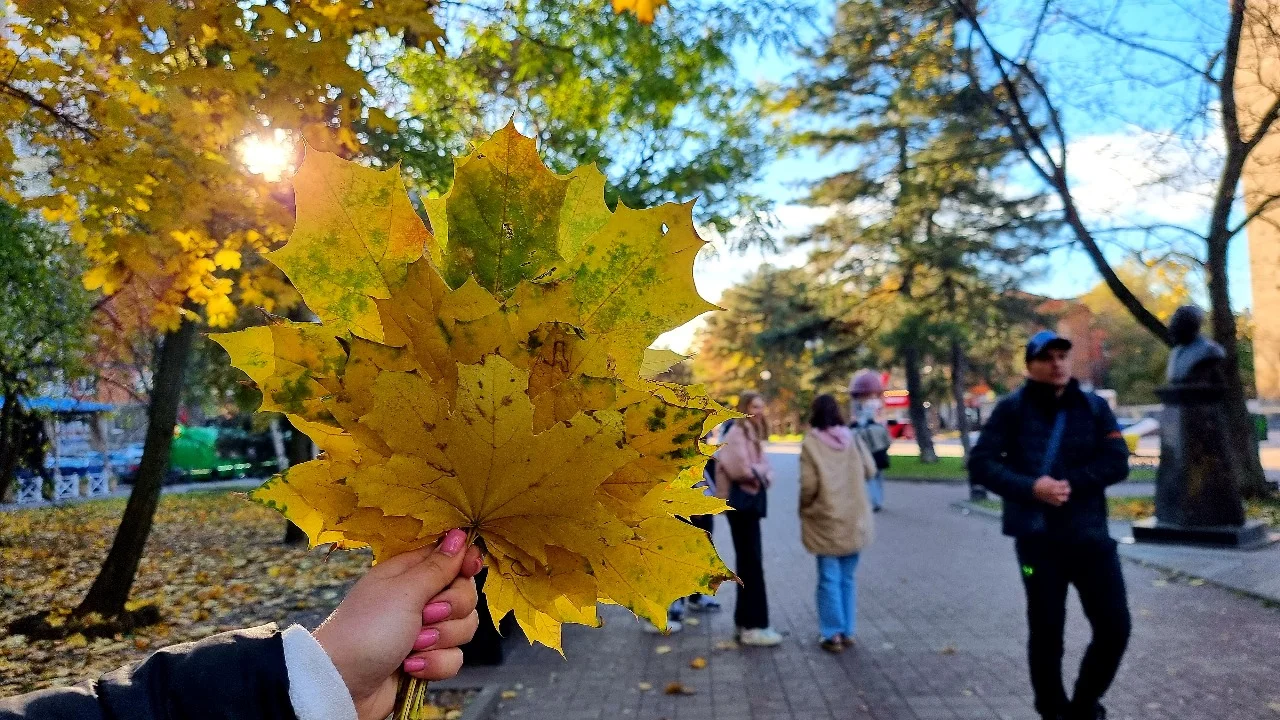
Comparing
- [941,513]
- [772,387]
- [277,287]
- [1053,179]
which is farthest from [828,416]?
[772,387]

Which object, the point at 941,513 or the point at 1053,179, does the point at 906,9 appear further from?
the point at 941,513

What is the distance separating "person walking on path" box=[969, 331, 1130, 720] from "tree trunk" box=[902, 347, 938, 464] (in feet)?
76.4

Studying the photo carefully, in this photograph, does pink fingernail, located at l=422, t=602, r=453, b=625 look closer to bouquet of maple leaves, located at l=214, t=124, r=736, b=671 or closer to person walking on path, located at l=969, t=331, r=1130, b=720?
bouquet of maple leaves, located at l=214, t=124, r=736, b=671

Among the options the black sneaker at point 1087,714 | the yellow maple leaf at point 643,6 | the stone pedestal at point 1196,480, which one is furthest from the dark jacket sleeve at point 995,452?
the stone pedestal at point 1196,480

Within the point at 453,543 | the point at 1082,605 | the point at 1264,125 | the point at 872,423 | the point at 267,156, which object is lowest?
the point at 1082,605

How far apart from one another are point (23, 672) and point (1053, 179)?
43.4 feet

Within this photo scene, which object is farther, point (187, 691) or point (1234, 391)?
point (1234, 391)

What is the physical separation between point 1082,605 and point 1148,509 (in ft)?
34.1

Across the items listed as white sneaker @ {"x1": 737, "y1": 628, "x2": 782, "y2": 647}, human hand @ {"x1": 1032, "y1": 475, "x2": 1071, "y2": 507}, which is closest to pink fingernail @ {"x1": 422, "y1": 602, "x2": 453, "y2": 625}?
human hand @ {"x1": 1032, "y1": 475, "x2": 1071, "y2": 507}

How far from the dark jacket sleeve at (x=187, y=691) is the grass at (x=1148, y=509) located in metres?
11.6

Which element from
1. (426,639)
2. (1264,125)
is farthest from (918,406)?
(426,639)

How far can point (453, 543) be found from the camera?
1193 millimetres

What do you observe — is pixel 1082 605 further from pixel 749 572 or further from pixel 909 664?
pixel 749 572

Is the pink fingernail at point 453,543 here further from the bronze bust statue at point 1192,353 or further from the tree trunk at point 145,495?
the bronze bust statue at point 1192,353
